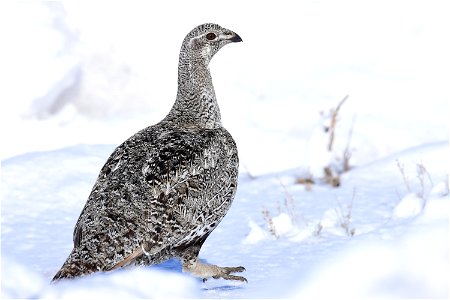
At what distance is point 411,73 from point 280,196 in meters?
5.96

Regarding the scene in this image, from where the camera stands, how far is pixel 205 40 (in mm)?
6539

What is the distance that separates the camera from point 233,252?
23.1ft

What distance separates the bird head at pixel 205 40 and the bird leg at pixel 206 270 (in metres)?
1.71

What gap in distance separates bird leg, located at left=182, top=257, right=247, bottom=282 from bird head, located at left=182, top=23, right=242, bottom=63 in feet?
5.62

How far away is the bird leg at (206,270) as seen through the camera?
564 cm

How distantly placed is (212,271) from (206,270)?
8 cm

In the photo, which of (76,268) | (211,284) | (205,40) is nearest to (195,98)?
(205,40)

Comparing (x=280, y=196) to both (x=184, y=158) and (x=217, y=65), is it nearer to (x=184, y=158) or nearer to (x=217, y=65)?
(x=184, y=158)

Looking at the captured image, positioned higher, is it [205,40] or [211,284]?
[205,40]

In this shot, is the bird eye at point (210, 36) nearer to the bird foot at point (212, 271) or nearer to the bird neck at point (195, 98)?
the bird neck at point (195, 98)

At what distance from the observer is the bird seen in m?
4.95

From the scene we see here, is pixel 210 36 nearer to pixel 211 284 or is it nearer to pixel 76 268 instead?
pixel 211 284

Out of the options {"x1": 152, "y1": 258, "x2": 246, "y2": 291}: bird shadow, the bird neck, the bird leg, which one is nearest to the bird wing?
the bird leg

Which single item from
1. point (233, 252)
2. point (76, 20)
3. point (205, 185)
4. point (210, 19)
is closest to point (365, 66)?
point (210, 19)
